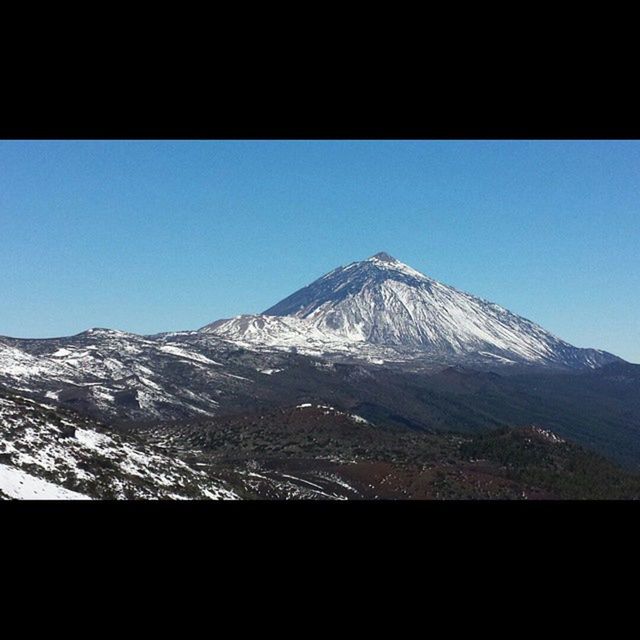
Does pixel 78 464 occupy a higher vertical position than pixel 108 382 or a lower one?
higher

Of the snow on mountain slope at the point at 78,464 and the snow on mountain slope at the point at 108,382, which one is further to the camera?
the snow on mountain slope at the point at 108,382

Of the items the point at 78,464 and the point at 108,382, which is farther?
the point at 108,382

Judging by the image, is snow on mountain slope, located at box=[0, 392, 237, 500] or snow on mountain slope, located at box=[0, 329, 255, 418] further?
snow on mountain slope, located at box=[0, 329, 255, 418]
